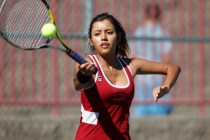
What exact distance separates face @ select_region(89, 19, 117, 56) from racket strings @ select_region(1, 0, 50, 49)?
47 centimetres

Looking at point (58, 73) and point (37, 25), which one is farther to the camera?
point (58, 73)

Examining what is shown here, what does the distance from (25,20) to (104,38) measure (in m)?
1.03

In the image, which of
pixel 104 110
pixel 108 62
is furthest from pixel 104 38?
pixel 104 110

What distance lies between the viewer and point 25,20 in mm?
7699

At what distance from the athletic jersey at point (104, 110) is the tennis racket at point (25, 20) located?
1.60 feet

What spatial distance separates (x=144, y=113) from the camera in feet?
35.1

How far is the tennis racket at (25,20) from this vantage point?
7.22m

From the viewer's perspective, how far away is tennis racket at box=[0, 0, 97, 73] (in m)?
7.22

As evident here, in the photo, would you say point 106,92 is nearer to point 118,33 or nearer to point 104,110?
point 104,110

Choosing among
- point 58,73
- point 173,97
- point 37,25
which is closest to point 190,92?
point 173,97

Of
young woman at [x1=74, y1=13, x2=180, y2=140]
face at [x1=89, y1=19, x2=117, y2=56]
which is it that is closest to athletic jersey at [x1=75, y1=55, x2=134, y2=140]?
young woman at [x1=74, y1=13, x2=180, y2=140]

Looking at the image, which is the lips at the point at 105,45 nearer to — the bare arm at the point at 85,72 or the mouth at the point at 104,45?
the mouth at the point at 104,45

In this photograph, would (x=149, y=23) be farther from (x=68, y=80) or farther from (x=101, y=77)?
(x=101, y=77)

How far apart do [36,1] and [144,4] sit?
368cm
